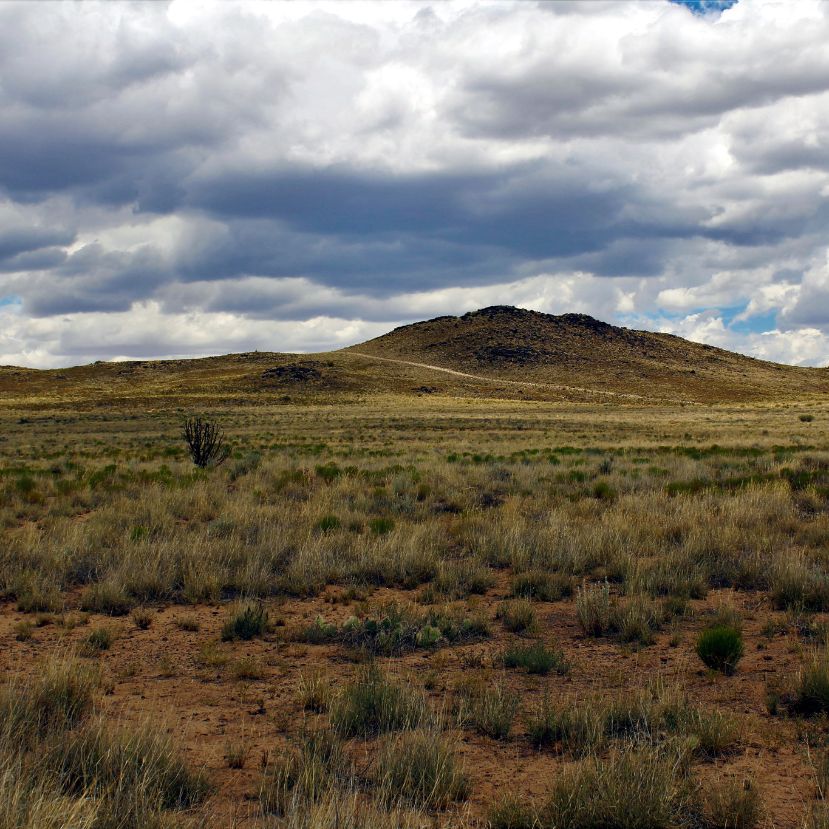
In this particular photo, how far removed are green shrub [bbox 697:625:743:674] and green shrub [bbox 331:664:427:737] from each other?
286 cm


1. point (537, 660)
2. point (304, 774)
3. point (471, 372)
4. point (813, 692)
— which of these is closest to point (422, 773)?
point (304, 774)

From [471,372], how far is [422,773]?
140667 mm

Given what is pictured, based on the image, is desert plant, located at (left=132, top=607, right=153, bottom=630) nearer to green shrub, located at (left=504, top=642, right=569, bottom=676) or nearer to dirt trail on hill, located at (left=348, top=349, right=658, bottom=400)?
green shrub, located at (left=504, top=642, right=569, bottom=676)

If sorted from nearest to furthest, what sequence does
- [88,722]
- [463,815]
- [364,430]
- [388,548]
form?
[463,815]
[88,722]
[388,548]
[364,430]

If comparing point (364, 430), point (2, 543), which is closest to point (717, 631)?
point (2, 543)

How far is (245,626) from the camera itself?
829 centimetres

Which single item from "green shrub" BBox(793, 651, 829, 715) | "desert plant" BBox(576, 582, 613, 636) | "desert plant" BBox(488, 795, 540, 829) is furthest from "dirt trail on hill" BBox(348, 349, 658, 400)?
"desert plant" BBox(488, 795, 540, 829)

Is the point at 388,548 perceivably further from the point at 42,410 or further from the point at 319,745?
the point at 42,410

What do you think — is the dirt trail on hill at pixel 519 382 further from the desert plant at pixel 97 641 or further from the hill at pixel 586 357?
the desert plant at pixel 97 641

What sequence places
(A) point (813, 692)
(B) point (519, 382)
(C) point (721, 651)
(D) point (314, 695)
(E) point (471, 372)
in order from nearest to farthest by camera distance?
(A) point (813, 692), (D) point (314, 695), (C) point (721, 651), (B) point (519, 382), (E) point (471, 372)

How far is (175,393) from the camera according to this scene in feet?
342

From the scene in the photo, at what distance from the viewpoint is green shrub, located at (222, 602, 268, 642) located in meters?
8.20

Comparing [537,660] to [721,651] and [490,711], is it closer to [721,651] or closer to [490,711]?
[490,711]

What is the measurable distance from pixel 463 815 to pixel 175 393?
105303mm
